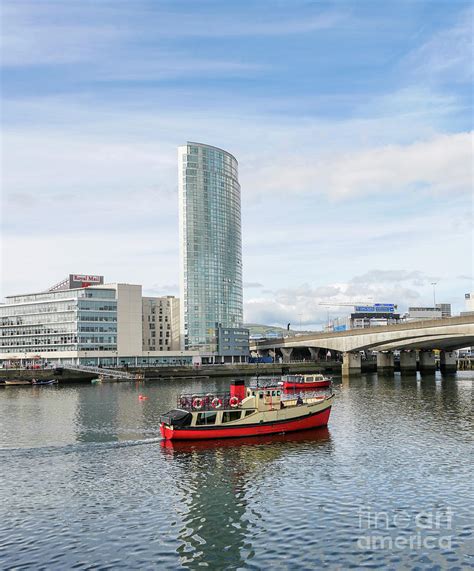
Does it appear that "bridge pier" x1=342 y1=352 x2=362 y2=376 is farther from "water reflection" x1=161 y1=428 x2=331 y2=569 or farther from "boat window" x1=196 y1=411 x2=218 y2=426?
"boat window" x1=196 y1=411 x2=218 y2=426

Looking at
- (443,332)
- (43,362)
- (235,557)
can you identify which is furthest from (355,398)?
(43,362)

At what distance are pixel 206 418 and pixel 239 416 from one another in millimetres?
3168

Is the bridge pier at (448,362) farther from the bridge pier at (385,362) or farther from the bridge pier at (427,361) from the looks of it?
the bridge pier at (385,362)

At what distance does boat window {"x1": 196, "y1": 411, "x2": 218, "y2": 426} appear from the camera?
52.5m

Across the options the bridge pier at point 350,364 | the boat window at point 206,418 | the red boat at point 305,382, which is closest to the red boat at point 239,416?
the boat window at point 206,418

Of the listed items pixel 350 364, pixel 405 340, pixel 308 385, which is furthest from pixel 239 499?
pixel 350 364

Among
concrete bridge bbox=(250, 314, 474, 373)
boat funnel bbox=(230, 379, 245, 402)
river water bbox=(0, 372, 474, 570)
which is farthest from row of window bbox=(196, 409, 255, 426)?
concrete bridge bbox=(250, 314, 474, 373)

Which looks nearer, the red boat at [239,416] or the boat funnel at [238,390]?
the red boat at [239,416]

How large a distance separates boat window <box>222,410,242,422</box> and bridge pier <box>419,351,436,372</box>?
141163 mm

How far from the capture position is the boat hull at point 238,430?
170ft

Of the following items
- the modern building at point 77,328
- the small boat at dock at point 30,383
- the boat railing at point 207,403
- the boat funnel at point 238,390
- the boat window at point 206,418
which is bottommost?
the small boat at dock at point 30,383

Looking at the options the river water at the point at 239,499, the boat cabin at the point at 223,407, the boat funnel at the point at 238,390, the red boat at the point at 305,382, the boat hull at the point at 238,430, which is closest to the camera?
the river water at the point at 239,499

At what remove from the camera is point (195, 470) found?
42281mm

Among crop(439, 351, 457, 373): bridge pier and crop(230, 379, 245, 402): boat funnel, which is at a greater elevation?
crop(230, 379, 245, 402): boat funnel
